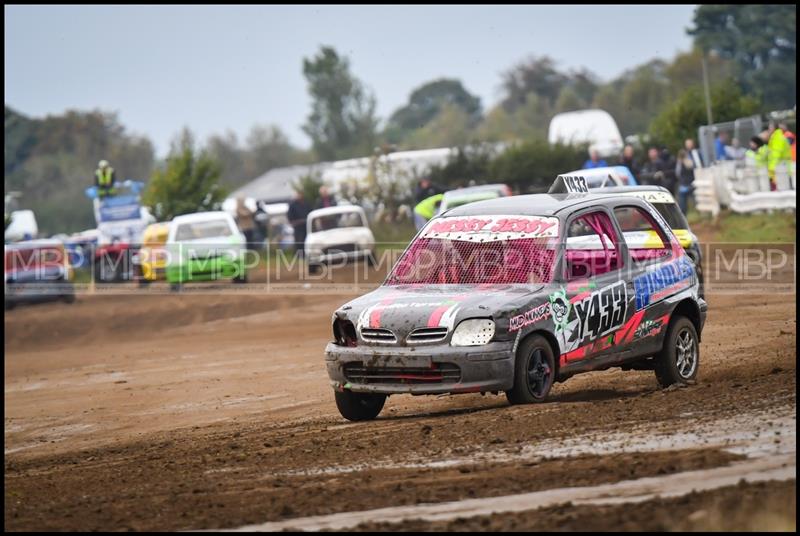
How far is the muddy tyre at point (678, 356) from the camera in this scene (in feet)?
34.6

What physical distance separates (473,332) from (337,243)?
21592 millimetres

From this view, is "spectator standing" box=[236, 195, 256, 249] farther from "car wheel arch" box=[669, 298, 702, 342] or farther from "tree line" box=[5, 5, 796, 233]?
"car wheel arch" box=[669, 298, 702, 342]

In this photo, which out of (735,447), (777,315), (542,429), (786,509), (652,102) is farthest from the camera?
(652,102)

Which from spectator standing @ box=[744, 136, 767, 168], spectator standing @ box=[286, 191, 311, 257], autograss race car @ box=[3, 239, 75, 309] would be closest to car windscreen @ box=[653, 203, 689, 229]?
spectator standing @ box=[744, 136, 767, 168]

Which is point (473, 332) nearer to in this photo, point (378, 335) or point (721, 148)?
point (378, 335)

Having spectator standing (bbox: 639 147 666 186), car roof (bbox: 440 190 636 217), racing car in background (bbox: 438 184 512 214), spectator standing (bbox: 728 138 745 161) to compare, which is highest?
spectator standing (bbox: 728 138 745 161)

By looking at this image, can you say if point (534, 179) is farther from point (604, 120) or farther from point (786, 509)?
point (786, 509)

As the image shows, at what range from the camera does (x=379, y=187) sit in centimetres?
4319

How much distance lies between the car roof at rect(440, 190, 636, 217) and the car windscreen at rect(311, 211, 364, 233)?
20.9 m

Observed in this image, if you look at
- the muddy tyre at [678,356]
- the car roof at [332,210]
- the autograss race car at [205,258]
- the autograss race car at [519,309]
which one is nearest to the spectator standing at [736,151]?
the car roof at [332,210]

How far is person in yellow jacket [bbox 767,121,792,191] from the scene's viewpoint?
2594 centimetres

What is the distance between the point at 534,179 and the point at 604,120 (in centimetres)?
673

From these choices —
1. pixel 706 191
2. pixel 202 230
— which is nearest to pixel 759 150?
pixel 706 191

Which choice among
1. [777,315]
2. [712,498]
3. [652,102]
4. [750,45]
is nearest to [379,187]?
[777,315]
